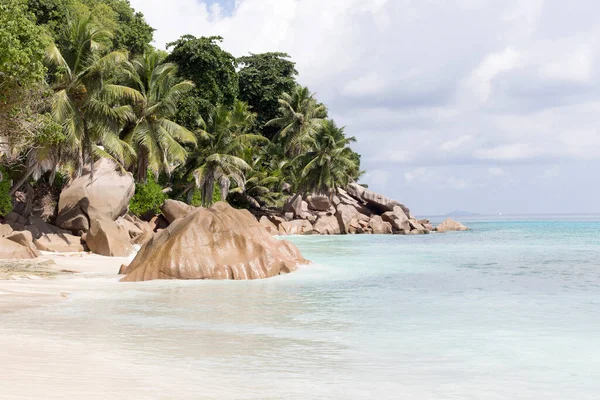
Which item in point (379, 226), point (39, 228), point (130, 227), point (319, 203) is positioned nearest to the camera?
point (39, 228)

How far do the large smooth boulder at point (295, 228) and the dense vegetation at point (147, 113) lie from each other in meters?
4.06

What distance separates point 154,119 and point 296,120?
876 inches

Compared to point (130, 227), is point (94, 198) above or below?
above

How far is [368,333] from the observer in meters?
8.18

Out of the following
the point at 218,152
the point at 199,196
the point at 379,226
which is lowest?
the point at 379,226

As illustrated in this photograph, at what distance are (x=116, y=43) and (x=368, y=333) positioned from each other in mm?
32827

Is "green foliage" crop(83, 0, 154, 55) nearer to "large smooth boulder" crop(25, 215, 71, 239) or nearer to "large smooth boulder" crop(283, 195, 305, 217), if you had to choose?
"large smooth boulder" crop(25, 215, 71, 239)

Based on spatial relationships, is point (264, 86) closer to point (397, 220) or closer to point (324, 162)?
point (324, 162)

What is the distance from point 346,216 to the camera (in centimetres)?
5069

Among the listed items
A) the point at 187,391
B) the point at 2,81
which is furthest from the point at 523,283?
the point at 2,81

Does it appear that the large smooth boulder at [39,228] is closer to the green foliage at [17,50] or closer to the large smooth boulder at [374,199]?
the green foliage at [17,50]

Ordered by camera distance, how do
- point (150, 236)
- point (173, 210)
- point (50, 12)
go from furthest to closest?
point (173, 210) → point (50, 12) → point (150, 236)

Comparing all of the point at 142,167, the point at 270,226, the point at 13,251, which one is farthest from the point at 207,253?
the point at 270,226

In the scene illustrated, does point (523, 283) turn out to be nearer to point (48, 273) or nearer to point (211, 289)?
point (211, 289)
